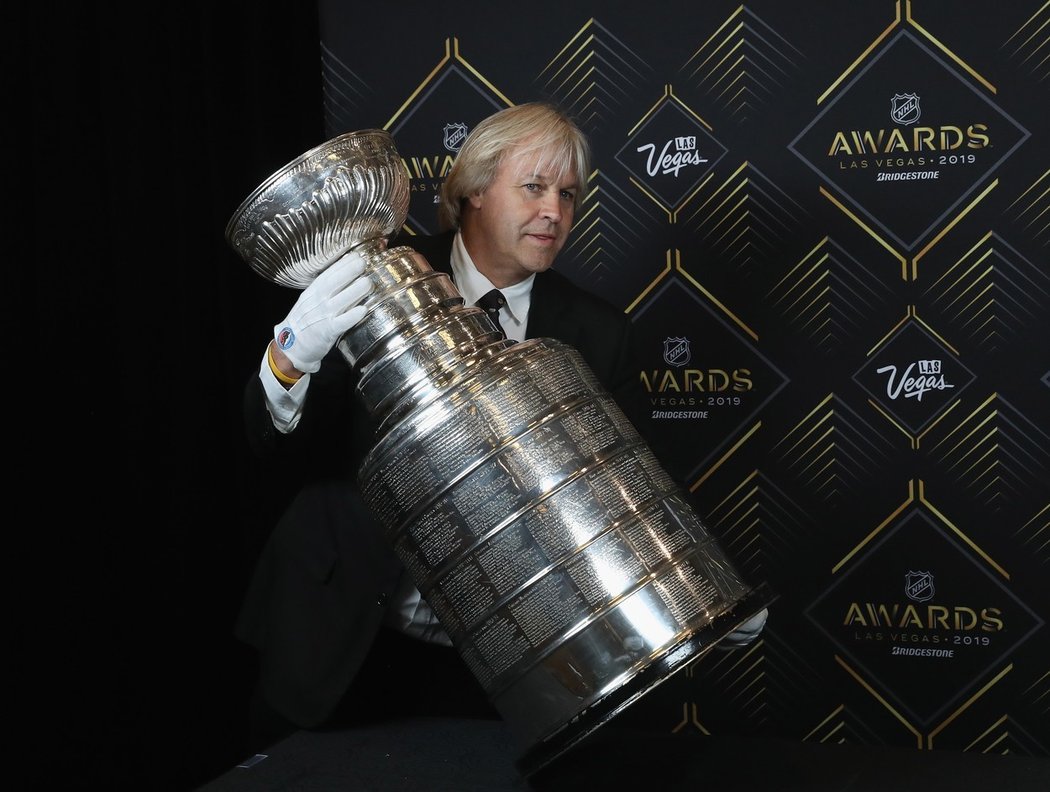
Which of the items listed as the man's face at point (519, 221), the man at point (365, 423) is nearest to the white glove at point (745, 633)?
the man at point (365, 423)

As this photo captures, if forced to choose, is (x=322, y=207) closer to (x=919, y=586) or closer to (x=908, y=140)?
(x=908, y=140)

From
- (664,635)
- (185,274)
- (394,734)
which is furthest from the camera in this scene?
(185,274)

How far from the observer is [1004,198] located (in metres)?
3.02

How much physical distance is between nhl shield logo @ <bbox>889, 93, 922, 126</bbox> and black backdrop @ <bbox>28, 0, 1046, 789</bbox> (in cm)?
19

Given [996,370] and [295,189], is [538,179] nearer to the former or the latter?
[295,189]

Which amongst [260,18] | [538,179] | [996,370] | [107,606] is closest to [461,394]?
[538,179]

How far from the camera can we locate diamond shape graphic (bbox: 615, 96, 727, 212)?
324 centimetres

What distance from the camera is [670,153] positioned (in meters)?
3.27

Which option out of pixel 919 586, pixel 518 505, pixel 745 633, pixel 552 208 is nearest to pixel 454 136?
pixel 552 208

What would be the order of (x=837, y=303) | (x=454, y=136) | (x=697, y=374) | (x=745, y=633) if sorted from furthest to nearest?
(x=454, y=136) < (x=697, y=374) < (x=837, y=303) < (x=745, y=633)

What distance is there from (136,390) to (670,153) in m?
1.73

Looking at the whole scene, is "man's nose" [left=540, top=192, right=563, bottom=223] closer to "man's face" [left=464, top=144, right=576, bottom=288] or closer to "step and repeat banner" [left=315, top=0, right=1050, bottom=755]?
"man's face" [left=464, top=144, right=576, bottom=288]

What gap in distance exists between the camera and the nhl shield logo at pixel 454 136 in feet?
11.3

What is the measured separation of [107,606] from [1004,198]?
2.53 metres
